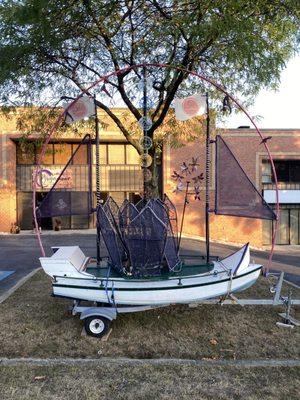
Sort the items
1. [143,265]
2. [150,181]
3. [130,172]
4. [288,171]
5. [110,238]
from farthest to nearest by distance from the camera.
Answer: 1. [288,171]
2. [130,172]
3. [150,181]
4. [110,238]
5. [143,265]

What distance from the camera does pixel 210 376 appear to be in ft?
14.5

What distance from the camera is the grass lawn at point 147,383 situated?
4.03m

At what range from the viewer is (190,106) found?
23.2 ft

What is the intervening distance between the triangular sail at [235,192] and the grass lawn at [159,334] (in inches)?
62.0

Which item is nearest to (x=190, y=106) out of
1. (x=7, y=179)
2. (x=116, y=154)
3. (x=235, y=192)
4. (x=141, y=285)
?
(x=235, y=192)

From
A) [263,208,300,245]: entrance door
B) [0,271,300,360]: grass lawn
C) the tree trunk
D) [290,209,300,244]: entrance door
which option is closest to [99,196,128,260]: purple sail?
[0,271,300,360]: grass lawn

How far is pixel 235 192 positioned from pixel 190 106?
1628 mm

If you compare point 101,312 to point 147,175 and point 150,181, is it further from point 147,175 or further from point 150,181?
point 150,181

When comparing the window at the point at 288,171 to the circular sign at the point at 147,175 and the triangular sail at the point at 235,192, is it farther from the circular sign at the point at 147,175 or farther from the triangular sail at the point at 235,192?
the triangular sail at the point at 235,192

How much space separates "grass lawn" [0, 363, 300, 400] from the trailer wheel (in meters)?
0.92

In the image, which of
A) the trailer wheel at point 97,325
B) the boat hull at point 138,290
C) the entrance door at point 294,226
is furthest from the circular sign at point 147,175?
the entrance door at point 294,226

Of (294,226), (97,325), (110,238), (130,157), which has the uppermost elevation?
(130,157)

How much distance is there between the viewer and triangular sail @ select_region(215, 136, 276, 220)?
256 inches

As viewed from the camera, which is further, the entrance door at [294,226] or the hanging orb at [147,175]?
the entrance door at [294,226]
